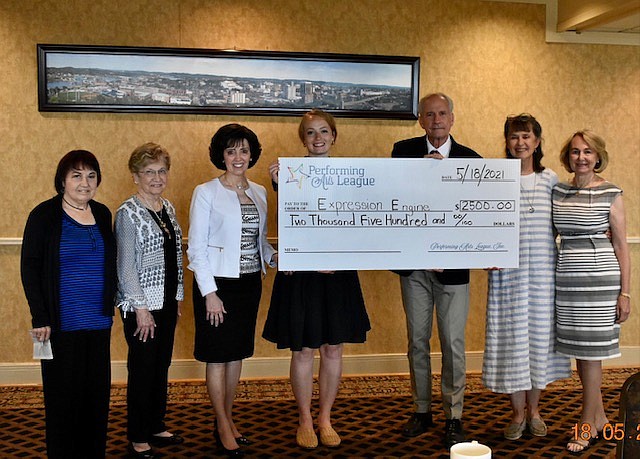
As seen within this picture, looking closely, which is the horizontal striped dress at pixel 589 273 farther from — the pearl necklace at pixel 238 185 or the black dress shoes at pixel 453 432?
the pearl necklace at pixel 238 185

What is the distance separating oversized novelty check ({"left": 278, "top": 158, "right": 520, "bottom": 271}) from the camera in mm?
3379

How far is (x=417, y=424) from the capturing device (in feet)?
12.3

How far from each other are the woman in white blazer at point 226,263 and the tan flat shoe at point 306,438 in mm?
301

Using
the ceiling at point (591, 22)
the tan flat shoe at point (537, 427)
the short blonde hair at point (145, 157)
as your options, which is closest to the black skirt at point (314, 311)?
the short blonde hair at point (145, 157)

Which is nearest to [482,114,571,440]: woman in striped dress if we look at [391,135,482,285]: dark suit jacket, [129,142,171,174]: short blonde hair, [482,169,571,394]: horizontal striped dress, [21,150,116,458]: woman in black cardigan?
[482,169,571,394]: horizontal striped dress

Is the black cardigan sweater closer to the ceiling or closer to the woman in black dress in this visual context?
the woman in black dress

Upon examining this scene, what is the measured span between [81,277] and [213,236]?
0.66m

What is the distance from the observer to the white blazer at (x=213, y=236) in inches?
130

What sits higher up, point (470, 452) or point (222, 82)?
Answer: point (222, 82)

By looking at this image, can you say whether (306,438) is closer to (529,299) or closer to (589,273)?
(529,299)

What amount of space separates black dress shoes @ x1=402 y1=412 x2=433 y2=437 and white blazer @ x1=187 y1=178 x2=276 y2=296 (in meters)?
1.26

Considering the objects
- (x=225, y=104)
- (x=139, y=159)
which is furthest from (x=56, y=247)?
(x=225, y=104)

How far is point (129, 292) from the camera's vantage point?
3209 millimetres

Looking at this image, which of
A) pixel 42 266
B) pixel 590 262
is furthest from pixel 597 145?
pixel 42 266
